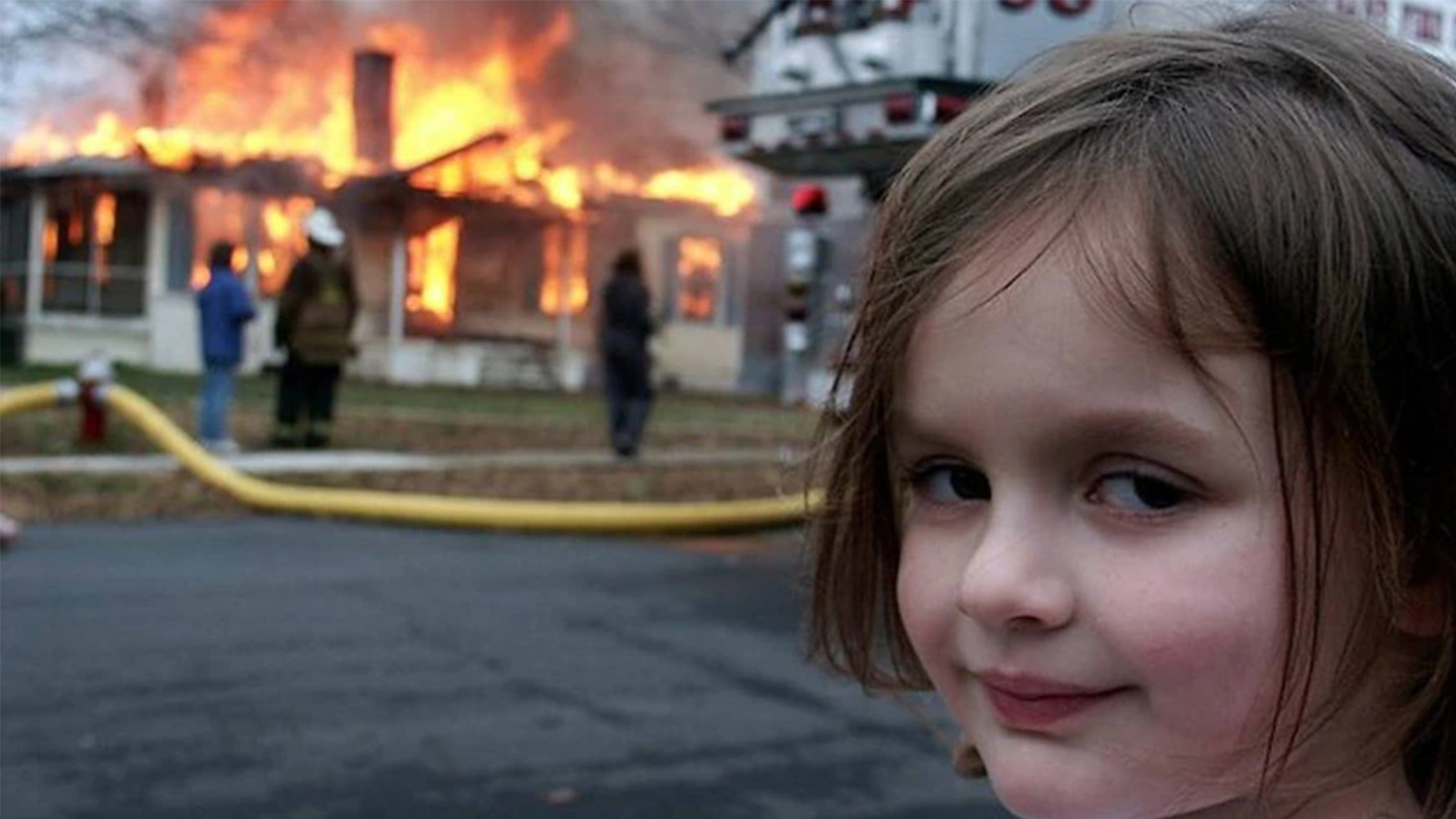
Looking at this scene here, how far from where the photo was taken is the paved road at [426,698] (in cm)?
368

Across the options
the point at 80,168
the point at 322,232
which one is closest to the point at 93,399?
the point at 322,232

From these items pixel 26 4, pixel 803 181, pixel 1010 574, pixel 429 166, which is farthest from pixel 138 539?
pixel 429 166

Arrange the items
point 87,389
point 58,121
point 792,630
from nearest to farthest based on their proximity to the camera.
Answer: point 792,630 → point 87,389 → point 58,121

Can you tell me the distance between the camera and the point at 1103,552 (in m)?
1.02

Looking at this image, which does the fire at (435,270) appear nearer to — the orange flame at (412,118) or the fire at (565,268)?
the orange flame at (412,118)

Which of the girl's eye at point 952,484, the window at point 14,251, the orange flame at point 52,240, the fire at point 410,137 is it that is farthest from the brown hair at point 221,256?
the orange flame at point 52,240

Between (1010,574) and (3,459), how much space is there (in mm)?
10123

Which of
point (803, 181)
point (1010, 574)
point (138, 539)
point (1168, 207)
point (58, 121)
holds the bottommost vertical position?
point (138, 539)

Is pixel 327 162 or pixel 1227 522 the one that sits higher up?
pixel 327 162

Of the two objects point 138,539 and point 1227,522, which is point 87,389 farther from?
point 1227,522

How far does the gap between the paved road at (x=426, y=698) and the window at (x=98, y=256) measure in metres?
20.6

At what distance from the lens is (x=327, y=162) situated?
25328 millimetres

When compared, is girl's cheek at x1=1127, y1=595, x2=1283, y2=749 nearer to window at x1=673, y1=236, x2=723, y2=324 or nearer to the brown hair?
the brown hair

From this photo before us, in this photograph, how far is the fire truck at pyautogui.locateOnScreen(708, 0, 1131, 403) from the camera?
25.1 feet
